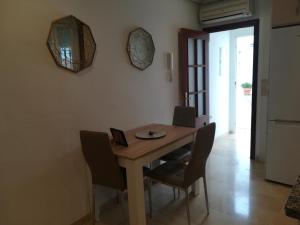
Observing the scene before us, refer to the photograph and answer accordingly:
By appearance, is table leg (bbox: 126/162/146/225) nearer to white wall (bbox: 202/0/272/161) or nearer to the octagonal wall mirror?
the octagonal wall mirror

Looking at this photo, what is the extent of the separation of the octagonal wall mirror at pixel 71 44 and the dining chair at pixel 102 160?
645 millimetres

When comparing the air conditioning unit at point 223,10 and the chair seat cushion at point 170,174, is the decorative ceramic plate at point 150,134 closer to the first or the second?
the chair seat cushion at point 170,174

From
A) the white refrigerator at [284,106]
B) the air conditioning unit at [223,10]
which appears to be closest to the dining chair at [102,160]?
the white refrigerator at [284,106]

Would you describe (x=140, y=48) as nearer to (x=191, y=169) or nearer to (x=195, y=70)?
(x=195, y=70)

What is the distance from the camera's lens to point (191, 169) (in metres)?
2.04

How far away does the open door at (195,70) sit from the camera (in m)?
3.46

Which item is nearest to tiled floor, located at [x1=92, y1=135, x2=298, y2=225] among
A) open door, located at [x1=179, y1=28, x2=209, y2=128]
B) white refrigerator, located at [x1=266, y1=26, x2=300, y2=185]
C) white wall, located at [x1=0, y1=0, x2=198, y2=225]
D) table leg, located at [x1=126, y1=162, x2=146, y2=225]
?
white refrigerator, located at [x1=266, y1=26, x2=300, y2=185]

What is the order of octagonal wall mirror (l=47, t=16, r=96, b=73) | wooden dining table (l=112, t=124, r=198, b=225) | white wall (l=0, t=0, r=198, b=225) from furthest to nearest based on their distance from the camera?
octagonal wall mirror (l=47, t=16, r=96, b=73) → wooden dining table (l=112, t=124, r=198, b=225) → white wall (l=0, t=0, r=198, b=225)

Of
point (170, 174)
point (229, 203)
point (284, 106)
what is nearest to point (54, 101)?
point (170, 174)

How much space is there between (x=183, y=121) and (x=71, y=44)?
A: 62.8 inches

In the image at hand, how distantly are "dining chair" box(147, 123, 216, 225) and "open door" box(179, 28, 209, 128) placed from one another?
1.54 m

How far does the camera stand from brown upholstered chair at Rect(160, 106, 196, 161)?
270 cm

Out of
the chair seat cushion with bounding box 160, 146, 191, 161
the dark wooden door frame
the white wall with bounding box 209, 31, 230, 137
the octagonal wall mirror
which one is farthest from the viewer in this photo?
the white wall with bounding box 209, 31, 230, 137

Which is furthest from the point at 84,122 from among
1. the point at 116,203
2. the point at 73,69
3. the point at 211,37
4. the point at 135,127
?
the point at 211,37
